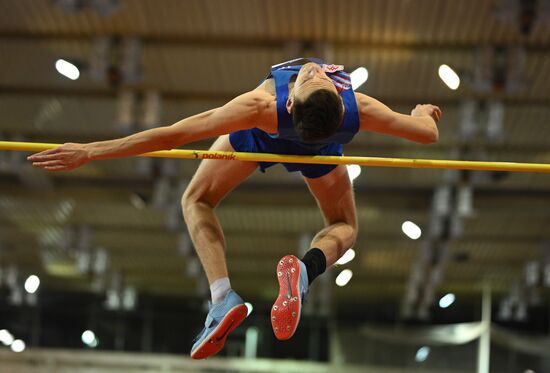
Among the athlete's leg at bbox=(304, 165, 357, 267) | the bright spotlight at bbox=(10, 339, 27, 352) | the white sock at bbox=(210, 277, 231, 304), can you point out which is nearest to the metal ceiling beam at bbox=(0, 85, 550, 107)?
the athlete's leg at bbox=(304, 165, 357, 267)

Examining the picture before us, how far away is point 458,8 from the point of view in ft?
25.5

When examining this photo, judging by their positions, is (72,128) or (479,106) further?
(72,128)

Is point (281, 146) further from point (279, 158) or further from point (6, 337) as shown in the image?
point (6, 337)

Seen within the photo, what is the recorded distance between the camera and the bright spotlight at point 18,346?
56.8 ft

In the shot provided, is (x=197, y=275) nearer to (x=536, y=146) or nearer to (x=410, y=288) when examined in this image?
(x=410, y=288)

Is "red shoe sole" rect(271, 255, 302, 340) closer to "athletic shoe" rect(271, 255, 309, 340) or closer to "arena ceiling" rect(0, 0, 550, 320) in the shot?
"athletic shoe" rect(271, 255, 309, 340)

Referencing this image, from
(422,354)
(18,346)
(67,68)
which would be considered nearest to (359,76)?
(67,68)

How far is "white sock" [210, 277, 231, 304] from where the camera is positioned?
13.4 ft

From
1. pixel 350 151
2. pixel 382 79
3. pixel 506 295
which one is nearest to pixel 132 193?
pixel 350 151

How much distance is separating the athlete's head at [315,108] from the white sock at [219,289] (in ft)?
2.49

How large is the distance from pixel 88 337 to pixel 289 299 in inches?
579

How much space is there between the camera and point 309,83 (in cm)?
379

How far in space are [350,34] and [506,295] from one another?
37.9ft

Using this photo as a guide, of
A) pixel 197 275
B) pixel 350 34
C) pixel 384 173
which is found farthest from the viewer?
pixel 197 275
